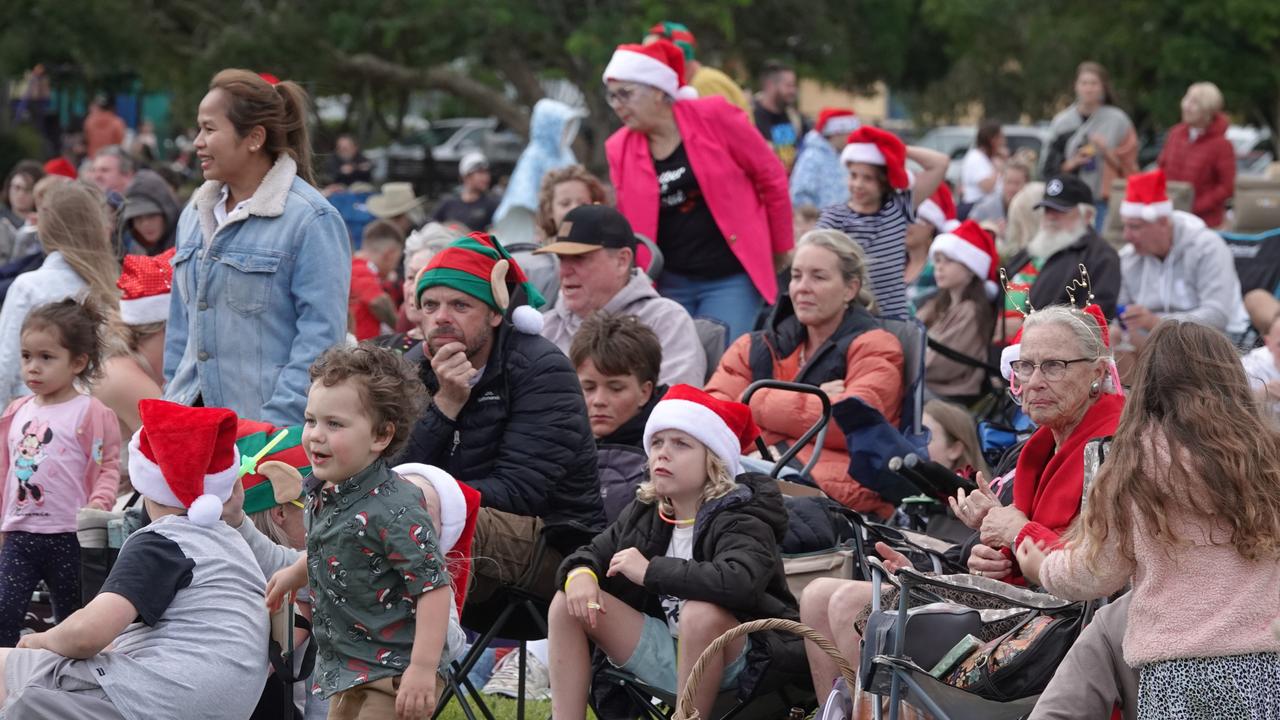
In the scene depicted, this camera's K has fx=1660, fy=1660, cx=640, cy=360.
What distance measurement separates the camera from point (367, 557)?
4.36 m

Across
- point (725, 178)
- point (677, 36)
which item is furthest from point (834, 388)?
point (677, 36)

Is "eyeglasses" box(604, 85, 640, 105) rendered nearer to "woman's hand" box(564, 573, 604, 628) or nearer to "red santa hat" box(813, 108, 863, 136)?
"woman's hand" box(564, 573, 604, 628)

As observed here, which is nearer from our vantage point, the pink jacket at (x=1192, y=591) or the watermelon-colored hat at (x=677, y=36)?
the pink jacket at (x=1192, y=591)

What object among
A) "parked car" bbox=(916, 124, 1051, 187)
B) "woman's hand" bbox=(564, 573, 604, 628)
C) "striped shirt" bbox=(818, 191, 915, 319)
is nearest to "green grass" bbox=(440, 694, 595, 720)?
"woman's hand" bbox=(564, 573, 604, 628)

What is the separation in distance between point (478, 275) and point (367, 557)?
1.22m

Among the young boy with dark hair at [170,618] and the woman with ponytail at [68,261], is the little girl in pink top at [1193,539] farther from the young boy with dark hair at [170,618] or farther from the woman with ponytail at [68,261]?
the woman with ponytail at [68,261]

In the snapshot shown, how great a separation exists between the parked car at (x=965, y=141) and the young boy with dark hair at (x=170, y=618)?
18837mm

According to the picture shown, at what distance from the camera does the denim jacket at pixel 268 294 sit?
17.8 ft

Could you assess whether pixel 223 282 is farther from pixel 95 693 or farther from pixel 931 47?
pixel 931 47

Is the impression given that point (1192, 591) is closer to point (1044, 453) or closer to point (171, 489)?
point (1044, 453)

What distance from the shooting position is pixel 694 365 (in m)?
6.68

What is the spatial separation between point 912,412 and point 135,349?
123 inches

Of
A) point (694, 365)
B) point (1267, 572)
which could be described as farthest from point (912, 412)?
point (1267, 572)

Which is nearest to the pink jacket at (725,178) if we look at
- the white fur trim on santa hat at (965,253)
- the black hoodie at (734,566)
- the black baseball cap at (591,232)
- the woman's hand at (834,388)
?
the white fur trim on santa hat at (965,253)
